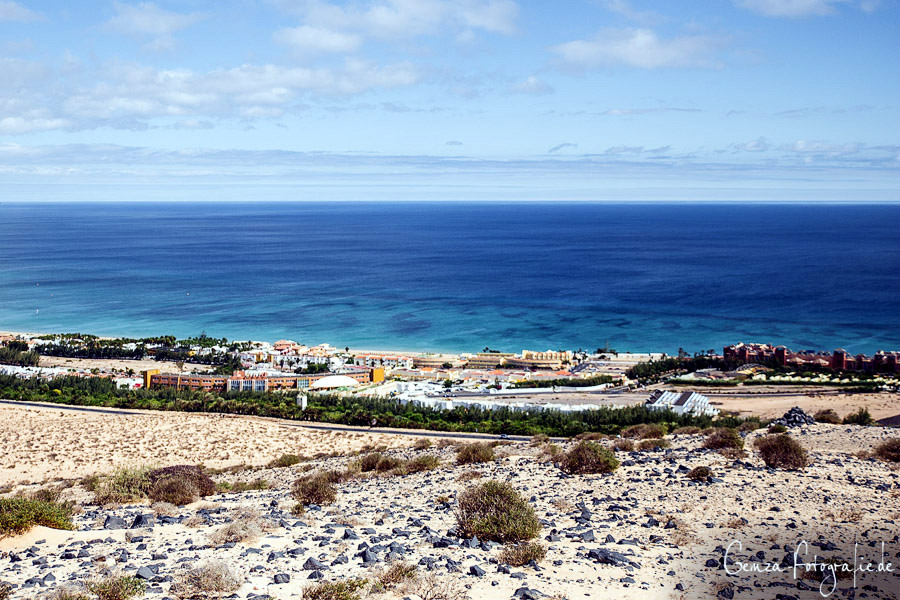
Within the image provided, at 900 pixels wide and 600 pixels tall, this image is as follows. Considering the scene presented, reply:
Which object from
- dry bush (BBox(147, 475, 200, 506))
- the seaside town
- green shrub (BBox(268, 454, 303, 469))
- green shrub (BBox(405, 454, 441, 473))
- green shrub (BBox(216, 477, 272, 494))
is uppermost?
dry bush (BBox(147, 475, 200, 506))

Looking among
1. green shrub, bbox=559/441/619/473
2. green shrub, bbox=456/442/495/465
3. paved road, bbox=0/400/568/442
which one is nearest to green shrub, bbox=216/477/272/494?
green shrub, bbox=456/442/495/465

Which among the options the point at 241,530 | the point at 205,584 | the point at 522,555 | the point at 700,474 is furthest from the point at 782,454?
the point at 205,584

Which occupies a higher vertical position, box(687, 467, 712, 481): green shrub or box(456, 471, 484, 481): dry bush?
box(687, 467, 712, 481): green shrub

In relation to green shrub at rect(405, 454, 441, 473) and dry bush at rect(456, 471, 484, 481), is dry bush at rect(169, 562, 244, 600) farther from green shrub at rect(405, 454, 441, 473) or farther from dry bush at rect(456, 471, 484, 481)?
green shrub at rect(405, 454, 441, 473)

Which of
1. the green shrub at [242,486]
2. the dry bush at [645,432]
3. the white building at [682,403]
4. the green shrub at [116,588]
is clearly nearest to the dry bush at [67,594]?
the green shrub at [116,588]

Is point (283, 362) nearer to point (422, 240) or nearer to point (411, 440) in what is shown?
point (411, 440)

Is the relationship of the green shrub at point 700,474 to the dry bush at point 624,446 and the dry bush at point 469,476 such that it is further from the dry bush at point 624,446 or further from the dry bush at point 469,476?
the dry bush at point 469,476

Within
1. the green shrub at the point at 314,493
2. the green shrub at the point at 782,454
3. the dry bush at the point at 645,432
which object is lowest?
the dry bush at the point at 645,432
